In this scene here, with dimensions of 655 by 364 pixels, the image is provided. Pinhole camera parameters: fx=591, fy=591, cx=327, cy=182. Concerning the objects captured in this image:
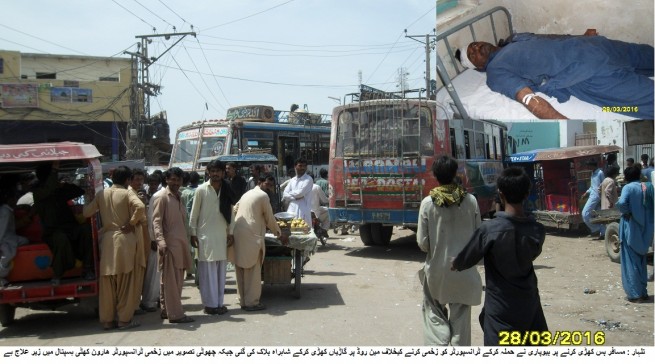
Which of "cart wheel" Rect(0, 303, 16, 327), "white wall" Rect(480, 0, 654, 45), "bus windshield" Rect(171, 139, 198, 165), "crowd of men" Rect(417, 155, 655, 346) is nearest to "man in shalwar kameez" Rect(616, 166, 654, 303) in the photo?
"white wall" Rect(480, 0, 654, 45)

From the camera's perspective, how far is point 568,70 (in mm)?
5918

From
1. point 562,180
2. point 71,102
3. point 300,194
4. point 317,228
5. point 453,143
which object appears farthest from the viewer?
point 71,102

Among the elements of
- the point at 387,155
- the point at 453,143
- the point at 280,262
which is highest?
the point at 453,143

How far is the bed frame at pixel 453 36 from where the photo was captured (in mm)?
6121

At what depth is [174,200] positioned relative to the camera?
6.23 meters

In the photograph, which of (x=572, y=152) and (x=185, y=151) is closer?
(x=572, y=152)

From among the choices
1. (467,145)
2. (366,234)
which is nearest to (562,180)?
(467,145)

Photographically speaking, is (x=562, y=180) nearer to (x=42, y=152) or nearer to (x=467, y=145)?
(x=467, y=145)

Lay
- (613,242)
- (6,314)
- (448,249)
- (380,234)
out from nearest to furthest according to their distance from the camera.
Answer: (448,249) < (6,314) < (613,242) < (380,234)

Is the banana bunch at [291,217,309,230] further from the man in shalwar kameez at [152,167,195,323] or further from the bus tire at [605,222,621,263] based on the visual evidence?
the bus tire at [605,222,621,263]

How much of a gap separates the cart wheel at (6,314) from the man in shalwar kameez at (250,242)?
2308 mm

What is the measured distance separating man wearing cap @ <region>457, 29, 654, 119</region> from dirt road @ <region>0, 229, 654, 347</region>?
7.05ft

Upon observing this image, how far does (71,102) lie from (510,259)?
87.7 feet

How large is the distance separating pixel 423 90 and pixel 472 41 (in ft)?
11.6
